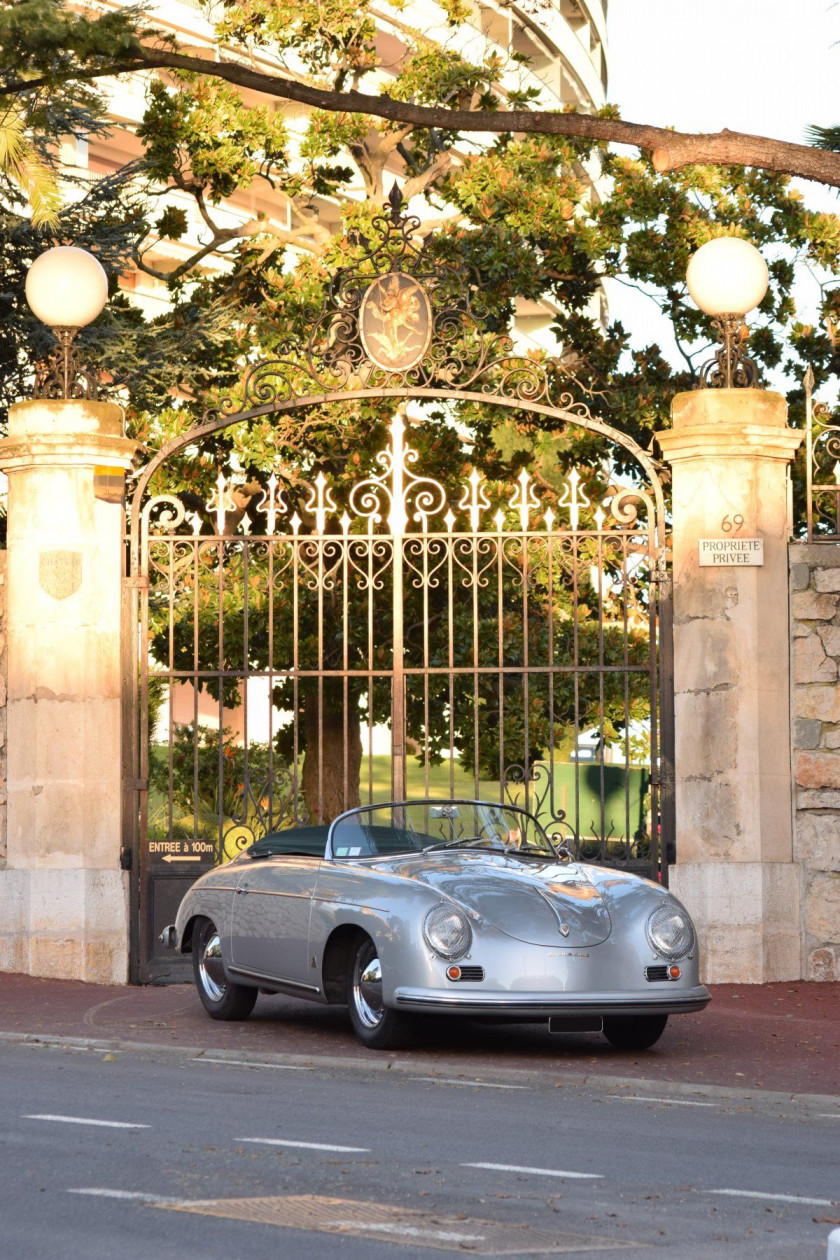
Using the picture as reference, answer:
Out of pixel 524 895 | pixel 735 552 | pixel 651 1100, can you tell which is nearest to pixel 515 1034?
pixel 524 895

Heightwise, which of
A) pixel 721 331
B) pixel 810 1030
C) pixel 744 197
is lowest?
pixel 810 1030

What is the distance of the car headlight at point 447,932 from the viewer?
8.84 metres

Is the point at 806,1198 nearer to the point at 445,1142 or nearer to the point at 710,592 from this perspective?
the point at 445,1142

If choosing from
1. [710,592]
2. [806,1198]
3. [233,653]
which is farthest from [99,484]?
[806,1198]

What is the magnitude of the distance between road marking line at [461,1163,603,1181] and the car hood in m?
2.53

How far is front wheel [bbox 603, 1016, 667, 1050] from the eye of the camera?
373 inches

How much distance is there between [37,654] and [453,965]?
191 inches

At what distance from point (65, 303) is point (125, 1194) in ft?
27.2

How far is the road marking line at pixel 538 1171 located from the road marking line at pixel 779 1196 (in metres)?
0.41

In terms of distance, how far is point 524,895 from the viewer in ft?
30.0

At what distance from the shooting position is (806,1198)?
5.93 meters

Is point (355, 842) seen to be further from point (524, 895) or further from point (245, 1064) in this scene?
point (245, 1064)

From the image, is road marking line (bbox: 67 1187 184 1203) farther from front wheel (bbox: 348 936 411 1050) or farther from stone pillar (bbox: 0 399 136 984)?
stone pillar (bbox: 0 399 136 984)

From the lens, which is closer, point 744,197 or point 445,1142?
point 445,1142
